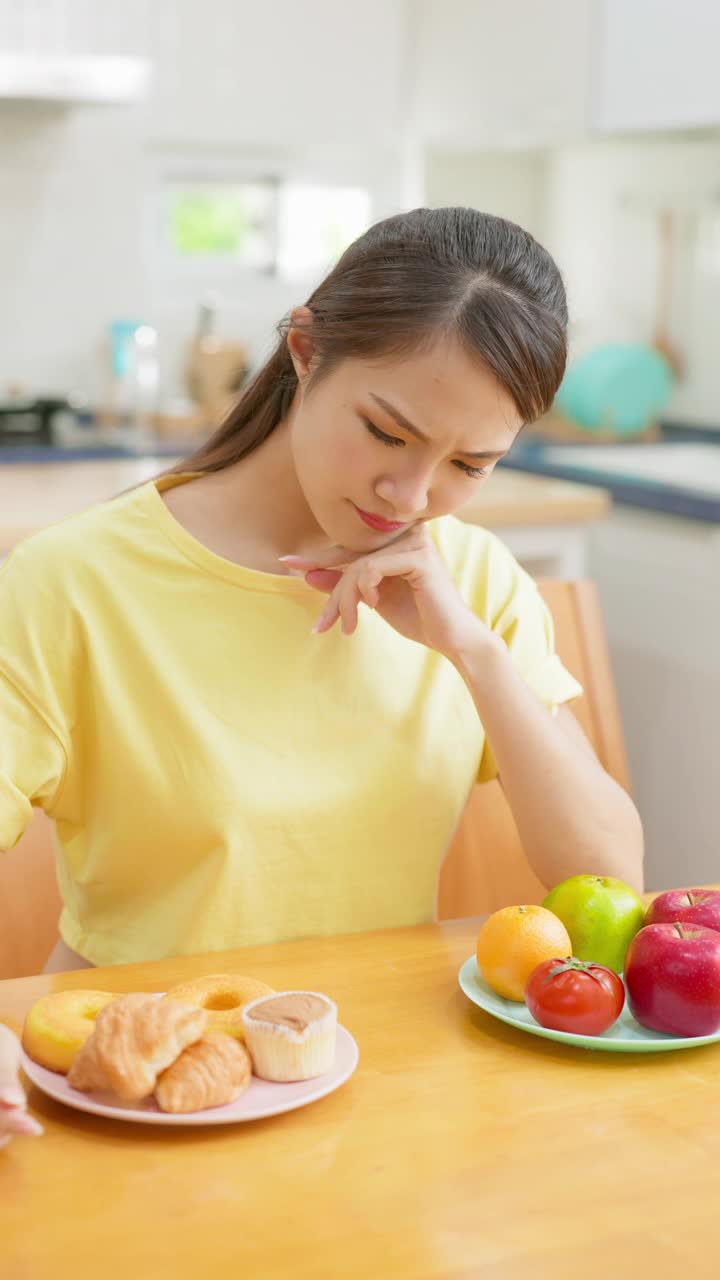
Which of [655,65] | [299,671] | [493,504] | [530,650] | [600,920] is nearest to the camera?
[600,920]

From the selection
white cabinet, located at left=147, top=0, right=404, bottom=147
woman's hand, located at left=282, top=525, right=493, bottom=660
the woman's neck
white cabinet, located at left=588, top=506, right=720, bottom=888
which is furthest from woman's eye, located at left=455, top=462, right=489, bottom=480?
white cabinet, located at left=147, top=0, right=404, bottom=147

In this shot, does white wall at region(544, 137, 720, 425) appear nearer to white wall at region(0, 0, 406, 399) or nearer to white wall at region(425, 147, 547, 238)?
white wall at region(425, 147, 547, 238)

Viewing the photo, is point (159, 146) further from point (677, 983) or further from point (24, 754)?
point (677, 983)

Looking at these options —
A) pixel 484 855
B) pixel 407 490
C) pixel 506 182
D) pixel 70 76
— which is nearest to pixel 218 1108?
pixel 407 490

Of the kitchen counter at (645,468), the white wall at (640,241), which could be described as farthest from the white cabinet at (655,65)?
the kitchen counter at (645,468)

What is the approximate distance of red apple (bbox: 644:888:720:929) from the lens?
1.03m

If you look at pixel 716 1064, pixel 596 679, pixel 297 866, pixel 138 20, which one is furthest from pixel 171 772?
pixel 138 20

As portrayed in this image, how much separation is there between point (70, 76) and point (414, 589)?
110 inches

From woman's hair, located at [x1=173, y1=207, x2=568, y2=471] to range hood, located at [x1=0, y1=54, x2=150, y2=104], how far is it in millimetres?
2687

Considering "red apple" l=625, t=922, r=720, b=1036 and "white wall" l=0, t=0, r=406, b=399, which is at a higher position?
"white wall" l=0, t=0, r=406, b=399

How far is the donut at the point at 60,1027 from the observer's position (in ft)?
2.86

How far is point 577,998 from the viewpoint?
94 cm

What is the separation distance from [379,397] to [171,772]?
13.8 inches

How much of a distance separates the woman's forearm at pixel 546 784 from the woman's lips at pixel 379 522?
0.12 metres
